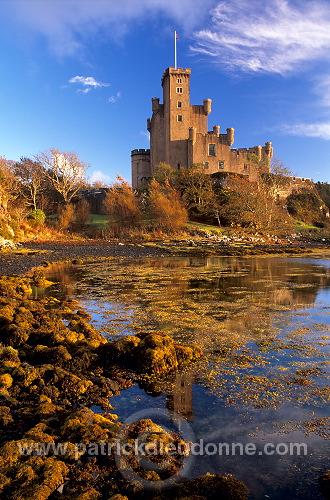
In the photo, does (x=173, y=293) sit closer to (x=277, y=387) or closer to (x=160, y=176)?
(x=277, y=387)

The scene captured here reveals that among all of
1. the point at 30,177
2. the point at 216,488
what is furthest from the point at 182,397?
the point at 30,177

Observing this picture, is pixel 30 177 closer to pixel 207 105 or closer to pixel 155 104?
pixel 155 104

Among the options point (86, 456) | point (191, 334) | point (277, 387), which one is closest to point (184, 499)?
point (86, 456)

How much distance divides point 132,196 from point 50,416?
41.9 m

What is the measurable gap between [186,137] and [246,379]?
5883cm

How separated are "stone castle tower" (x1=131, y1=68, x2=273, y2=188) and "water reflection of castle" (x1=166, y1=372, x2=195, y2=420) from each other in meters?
53.5

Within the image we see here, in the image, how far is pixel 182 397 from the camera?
5.09m

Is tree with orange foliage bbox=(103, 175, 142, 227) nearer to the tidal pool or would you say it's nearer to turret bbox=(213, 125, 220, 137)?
turret bbox=(213, 125, 220, 137)

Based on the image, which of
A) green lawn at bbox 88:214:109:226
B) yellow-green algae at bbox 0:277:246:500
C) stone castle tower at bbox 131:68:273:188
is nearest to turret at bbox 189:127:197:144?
stone castle tower at bbox 131:68:273:188

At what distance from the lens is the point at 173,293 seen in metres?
13.1

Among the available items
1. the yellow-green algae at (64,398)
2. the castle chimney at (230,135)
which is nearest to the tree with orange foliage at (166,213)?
the castle chimney at (230,135)

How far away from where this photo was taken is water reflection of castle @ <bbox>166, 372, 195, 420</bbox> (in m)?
4.71

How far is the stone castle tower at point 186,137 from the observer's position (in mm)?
59969

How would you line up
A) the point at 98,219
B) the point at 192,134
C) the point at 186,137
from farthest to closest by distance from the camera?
the point at 186,137
the point at 192,134
the point at 98,219
